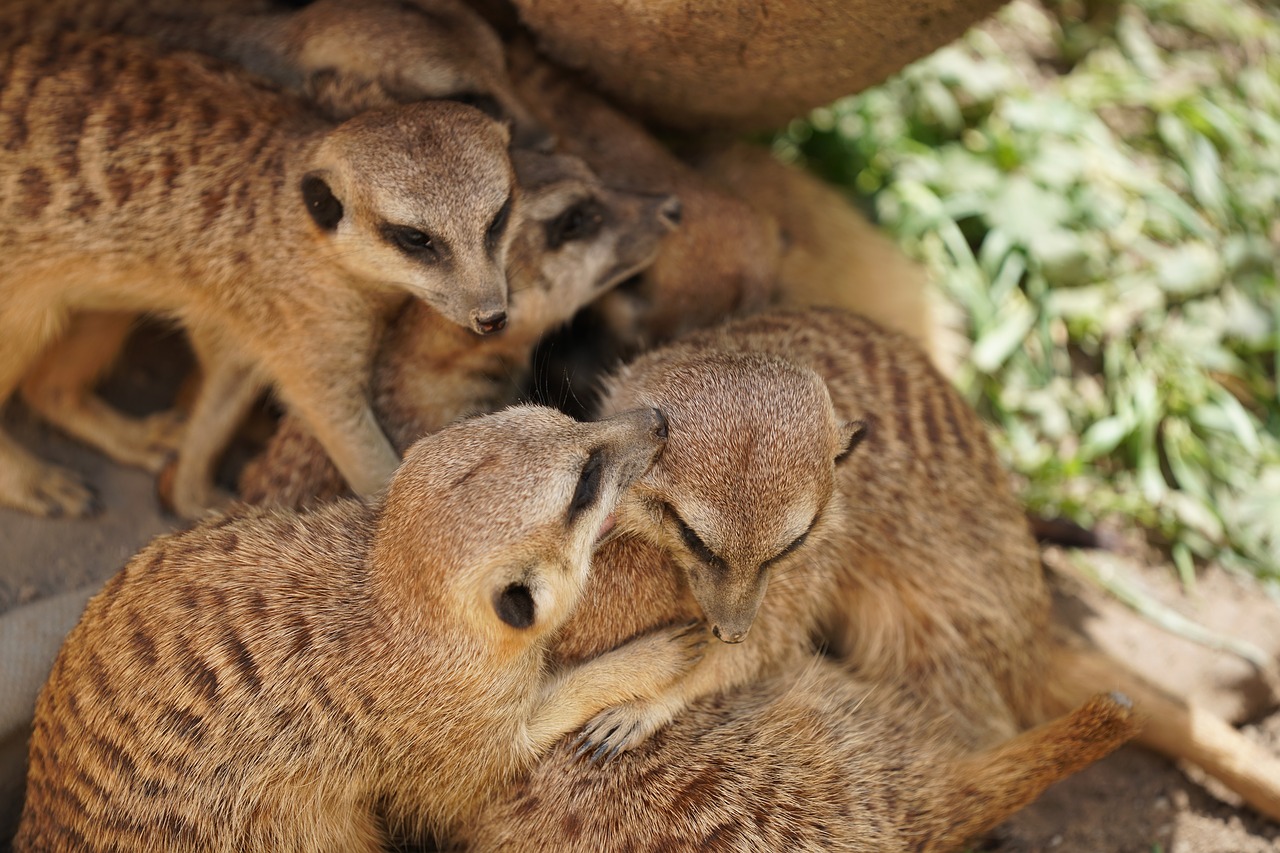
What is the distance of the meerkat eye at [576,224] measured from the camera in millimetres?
2658

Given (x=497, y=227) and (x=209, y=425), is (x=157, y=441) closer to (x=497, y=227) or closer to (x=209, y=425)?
(x=209, y=425)

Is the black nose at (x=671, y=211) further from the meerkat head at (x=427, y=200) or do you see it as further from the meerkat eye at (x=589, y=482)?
the meerkat eye at (x=589, y=482)

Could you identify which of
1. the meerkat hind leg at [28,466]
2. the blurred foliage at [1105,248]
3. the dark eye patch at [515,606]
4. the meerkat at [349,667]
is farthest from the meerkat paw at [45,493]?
the blurred foliage at [1105,248]

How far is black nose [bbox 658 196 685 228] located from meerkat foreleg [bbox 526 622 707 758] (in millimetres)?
1077

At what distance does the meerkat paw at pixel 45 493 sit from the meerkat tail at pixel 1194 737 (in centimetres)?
255

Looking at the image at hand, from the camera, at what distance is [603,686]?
220 centimetres

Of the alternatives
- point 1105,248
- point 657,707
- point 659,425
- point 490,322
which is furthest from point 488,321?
point 1105,248

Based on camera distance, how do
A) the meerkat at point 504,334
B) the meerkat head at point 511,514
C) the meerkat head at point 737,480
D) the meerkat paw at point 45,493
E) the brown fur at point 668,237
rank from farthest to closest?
the brown fur at point 668,237 < the meerkat paw at point 45,493 < the meerkat at point 504,334 < the meerkat head at point 737,480 < the meerkat head at point 511,514

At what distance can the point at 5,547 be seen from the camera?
2.77m

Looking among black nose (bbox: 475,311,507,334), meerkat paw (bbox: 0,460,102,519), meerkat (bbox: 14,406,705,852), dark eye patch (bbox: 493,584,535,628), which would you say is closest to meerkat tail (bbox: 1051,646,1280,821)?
meerkat (bbox: 14,406,705,852)

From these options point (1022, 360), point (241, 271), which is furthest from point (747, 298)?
point (241, 271)

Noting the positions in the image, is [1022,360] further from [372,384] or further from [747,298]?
[372,384]

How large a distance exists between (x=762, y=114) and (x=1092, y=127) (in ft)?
4.60

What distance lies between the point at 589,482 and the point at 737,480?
0.90 ft
